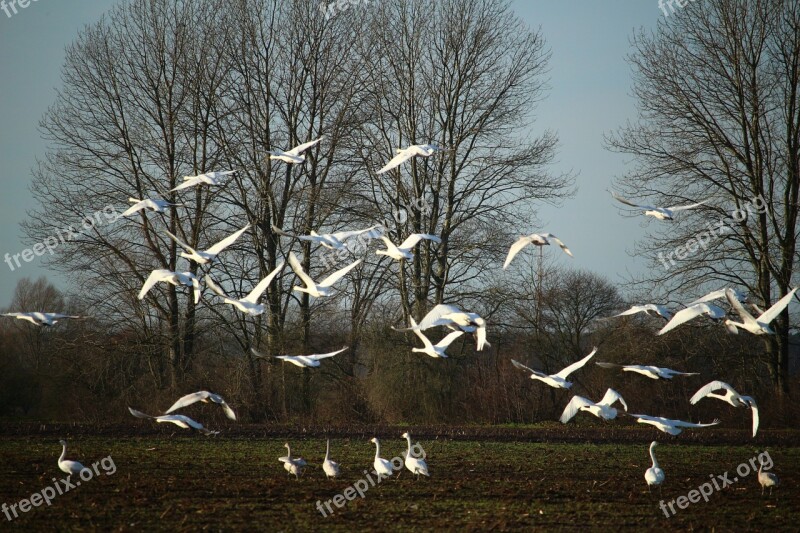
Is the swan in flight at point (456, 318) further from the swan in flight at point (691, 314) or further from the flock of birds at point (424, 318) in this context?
the swan in flight at point (691, 314)

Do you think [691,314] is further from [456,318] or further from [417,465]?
[417,465]

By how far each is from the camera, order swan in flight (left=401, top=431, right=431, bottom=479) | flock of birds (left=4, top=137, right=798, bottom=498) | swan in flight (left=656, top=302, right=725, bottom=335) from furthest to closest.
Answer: swan in flight (left=401, top=431, right=431, bottom=479), swan in flight (left=656, top=302, right=725, bottom=335), flock of birds (left=4, top=137, right=798, bottom=498)

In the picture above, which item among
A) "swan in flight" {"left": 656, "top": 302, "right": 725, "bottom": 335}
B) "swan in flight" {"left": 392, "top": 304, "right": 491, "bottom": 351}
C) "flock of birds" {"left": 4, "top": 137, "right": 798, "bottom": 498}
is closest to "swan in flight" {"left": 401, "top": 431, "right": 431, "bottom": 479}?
"flock of birds" {"left": 4, "top": 137, "right": 798, "bottom": 498}

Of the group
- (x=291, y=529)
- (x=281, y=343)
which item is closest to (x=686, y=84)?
(x=281, y=343)

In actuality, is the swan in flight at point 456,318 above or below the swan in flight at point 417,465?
above

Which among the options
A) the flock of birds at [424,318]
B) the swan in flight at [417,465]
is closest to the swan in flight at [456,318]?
the flock of birds at [424,318]

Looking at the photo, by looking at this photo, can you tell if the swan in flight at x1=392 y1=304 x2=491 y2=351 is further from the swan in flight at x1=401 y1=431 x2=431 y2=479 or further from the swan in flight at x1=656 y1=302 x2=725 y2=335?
the swan in flight at x1=656 y1=302 x2=725 y2=335

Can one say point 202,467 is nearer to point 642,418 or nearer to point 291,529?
point 291,529

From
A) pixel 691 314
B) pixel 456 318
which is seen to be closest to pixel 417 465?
pixel 456 318

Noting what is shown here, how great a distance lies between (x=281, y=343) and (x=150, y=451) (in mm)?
11634

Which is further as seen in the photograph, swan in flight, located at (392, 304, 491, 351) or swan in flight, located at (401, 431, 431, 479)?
swan in flight, located at (401, 431, 431, 479)

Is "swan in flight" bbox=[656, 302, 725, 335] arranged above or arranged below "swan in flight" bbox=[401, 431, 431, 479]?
above

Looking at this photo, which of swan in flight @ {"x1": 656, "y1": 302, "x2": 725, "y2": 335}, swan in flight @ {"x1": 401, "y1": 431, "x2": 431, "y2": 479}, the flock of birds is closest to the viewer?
the flock of birds

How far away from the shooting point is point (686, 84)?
27.0 metres
